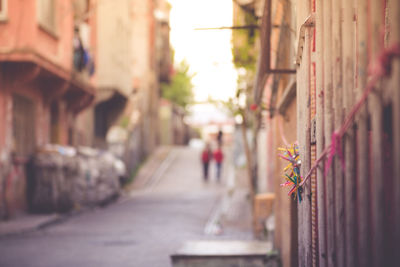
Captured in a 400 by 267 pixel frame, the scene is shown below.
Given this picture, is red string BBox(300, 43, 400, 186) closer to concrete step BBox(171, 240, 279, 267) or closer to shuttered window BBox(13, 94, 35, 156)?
concrete step BBox(171, 240, 279, 267)

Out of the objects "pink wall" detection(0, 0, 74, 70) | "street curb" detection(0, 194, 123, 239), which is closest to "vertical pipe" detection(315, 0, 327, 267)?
"street curb" detection(0, 194, 123, 239)

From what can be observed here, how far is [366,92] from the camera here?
7.75 ft

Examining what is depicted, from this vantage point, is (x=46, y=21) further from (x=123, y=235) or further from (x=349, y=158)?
(x=349, y=158)

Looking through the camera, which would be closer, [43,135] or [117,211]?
[117,211]

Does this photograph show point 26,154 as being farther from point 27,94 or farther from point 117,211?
point 117,211

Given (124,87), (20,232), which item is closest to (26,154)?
(20,232)

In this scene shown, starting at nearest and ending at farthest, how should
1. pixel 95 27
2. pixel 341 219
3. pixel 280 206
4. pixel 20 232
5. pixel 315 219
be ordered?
pixel 341 219 → pixel 315 219 → pixel 280 206 → pixel 20 232 → pixel 95 27

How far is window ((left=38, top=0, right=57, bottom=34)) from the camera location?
53.4ft

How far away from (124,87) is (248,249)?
74.6 ft

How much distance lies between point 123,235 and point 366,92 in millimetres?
9946

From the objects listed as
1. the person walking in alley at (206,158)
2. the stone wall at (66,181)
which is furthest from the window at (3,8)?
the person walking in alley at (206,158)

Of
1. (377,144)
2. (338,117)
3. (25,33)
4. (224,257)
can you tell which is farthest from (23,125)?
(377,144)

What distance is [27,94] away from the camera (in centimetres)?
1700

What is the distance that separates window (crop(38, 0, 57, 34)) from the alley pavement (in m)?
5.28
